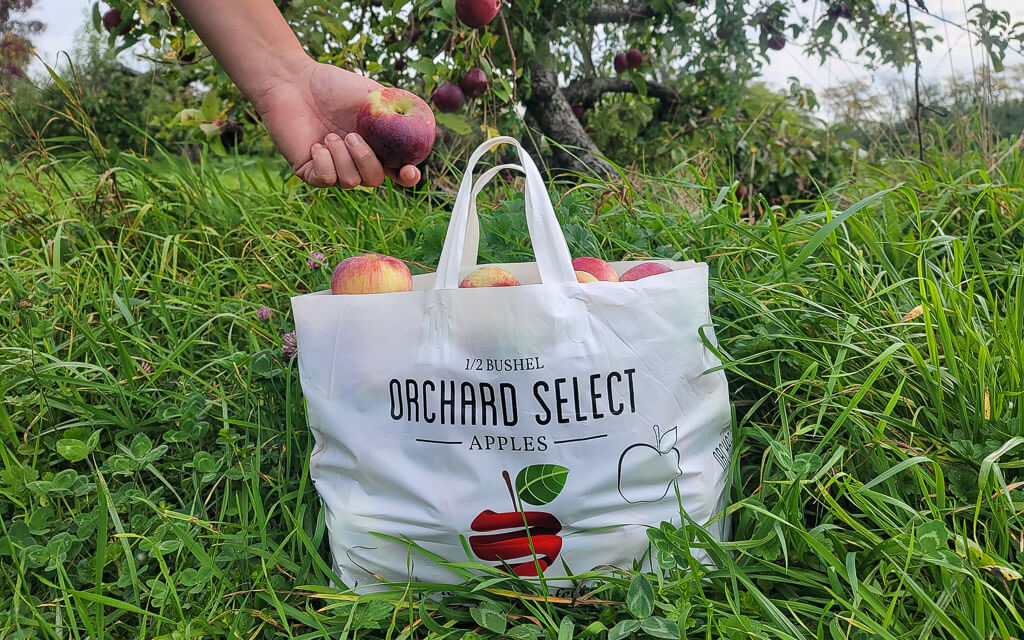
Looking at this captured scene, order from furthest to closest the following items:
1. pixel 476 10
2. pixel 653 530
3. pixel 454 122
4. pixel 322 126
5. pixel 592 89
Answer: pixel 592 89, pixel 454 122, pixel 476 10, pixel 322 126, pixel 653 530

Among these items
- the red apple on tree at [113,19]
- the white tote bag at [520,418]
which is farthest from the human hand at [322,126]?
the red apple on tree at [113,19]

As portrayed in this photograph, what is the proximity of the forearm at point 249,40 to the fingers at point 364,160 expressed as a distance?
256 mm

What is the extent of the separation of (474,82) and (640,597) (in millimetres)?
1786

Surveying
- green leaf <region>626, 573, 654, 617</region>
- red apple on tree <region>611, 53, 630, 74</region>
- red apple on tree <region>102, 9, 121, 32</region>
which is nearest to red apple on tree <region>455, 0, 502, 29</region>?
red apple on tree <region>611, 53, 630, 74</region>

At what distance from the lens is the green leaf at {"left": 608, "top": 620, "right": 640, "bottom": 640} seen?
2.95 feet

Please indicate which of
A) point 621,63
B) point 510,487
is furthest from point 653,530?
point 621,63

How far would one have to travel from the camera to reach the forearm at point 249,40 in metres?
1.32

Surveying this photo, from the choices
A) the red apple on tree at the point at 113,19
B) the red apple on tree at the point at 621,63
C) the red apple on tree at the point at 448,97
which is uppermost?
the red apple on tree at the point at 113,19

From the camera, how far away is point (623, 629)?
91 centimetres

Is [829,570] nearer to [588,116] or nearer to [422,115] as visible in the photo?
[422,115]

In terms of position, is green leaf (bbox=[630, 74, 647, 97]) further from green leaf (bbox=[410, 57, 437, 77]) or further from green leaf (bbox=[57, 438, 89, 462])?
green leaf (bbox=[57, 438, 89, 462])

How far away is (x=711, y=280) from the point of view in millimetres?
1458

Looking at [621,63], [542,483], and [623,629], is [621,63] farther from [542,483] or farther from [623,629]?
[623,629]

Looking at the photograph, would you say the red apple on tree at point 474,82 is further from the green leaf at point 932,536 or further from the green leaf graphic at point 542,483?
the green leaf at point 932,536
